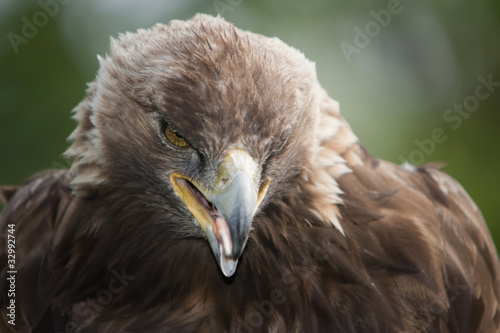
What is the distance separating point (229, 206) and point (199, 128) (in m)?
0.32

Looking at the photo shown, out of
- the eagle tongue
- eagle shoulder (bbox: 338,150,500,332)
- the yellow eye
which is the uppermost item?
the yellow eye

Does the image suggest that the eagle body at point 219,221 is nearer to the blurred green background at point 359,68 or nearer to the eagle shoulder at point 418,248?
the eagle shoulder at point 418,248

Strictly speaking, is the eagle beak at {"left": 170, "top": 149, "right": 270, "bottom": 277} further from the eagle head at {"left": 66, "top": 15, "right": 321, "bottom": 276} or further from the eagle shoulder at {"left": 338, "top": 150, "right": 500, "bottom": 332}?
the eagle shoulder at {"left": 338, "top": 150, "right": 500, "bottom": 332}

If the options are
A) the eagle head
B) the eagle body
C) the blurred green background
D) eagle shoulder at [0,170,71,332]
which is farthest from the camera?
the blurred green background

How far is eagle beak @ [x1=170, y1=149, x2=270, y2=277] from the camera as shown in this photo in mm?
2246

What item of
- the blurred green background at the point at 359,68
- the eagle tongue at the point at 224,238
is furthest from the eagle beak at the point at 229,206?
the blurred green background at the point at 359,68

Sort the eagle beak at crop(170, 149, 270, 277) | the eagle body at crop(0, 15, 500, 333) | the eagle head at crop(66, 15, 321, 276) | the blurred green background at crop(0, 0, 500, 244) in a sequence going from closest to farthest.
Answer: the eagle beak at crop(170, 149, 270, 277) < the eagle head at crop(66, 15, 321, 276) < the eagle body at crop(0, 15, 500, 333) < the blurred green background at crop(0, 0, 500, 244)

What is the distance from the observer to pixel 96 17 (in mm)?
8195

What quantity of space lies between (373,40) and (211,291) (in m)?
6.13

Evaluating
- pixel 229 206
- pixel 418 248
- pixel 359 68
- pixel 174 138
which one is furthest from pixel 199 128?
pixel 359 68

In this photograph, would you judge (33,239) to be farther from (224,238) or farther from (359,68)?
(359,68)

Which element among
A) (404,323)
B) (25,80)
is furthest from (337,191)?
(25,80)

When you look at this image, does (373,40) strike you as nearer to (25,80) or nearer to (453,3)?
(453,3)

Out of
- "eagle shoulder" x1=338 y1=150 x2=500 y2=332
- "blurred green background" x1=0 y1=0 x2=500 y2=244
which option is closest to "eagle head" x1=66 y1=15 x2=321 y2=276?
"eagle shoulder" x1=338 y1=150 x2=500 y2=332
